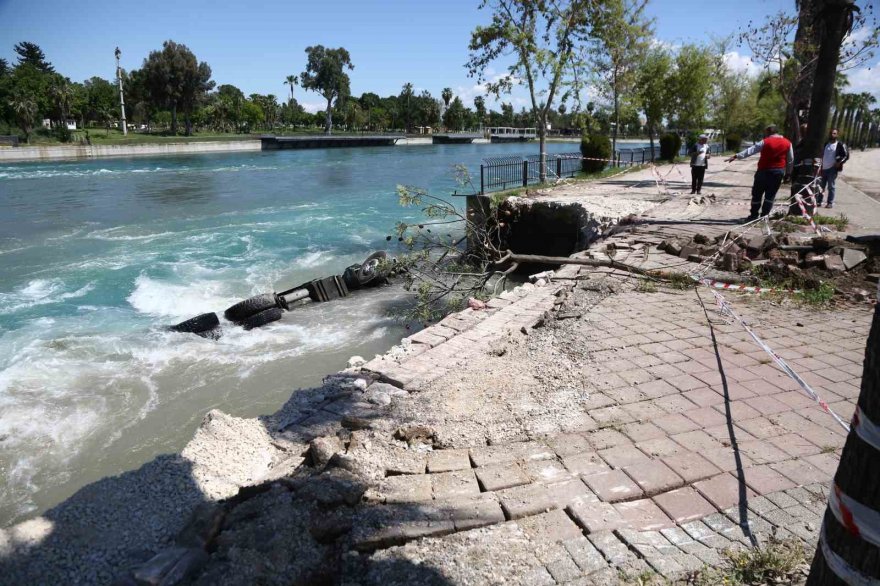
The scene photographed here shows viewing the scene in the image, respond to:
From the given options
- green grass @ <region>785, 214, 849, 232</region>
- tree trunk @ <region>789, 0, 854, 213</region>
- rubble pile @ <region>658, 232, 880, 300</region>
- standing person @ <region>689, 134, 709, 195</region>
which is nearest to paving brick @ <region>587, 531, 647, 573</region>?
rubble pile @ <region>658, 232, 880, 300</region>

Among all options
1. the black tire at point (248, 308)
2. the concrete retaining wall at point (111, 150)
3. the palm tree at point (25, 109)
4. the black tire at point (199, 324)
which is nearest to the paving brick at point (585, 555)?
the black tire at point (199, 324)

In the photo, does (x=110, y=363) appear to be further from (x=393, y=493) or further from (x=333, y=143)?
(x=333, y=143)

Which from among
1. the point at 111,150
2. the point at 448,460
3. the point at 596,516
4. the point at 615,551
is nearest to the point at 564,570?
the point at 615,551

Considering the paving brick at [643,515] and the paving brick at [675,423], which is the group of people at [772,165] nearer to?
the paving brick at [675,423]

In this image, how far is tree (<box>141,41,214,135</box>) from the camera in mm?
73875

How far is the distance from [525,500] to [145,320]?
410 inches

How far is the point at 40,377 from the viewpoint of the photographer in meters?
8.41

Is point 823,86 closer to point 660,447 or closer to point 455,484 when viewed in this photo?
point 660,447

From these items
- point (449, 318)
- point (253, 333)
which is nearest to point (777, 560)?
point (449, 318)

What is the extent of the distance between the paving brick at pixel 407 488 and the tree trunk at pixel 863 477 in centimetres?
187

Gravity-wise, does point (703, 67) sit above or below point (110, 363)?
above

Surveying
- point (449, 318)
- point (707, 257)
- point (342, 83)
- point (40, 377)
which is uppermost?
point (342, 83)

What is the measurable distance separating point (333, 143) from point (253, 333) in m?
71.3

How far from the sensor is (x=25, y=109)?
176ft
